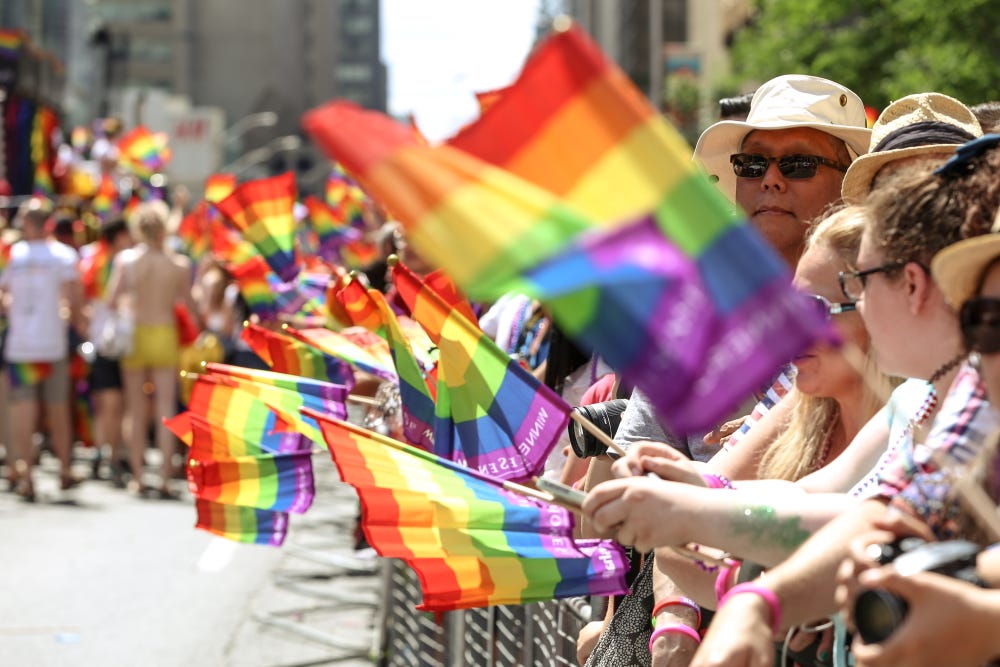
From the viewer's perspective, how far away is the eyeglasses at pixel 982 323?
2.01m

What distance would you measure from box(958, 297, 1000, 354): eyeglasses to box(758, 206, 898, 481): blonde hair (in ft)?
3.00

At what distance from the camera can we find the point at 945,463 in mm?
2072

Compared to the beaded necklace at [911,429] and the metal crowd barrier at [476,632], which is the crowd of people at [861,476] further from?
the metal crowd barrier at [476,632]

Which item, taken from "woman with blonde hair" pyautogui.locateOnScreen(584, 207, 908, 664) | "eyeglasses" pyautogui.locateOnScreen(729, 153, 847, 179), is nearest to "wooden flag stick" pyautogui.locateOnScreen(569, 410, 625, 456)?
"woman with blonde hair" pyautogui.locateOnScreen(584, 207, 908, 664)

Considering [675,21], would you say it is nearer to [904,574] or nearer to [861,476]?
[861,476]

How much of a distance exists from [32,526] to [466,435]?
838 centimetres

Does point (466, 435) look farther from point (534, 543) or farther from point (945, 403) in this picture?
point (945, 403)

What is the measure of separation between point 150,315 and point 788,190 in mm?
9172

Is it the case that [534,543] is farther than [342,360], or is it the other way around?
[342,360]

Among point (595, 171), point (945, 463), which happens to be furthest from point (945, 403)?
point (595, 171)

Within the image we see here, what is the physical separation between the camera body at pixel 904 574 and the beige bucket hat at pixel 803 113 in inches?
91.4

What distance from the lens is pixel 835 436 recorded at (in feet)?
10.3

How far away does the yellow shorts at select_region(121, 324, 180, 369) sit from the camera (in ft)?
41.7

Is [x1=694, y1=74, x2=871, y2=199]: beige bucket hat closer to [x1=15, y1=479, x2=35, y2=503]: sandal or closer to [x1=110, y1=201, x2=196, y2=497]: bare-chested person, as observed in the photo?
[x1=110, y1=201, x2=196, y2=497]: bare-chested person
